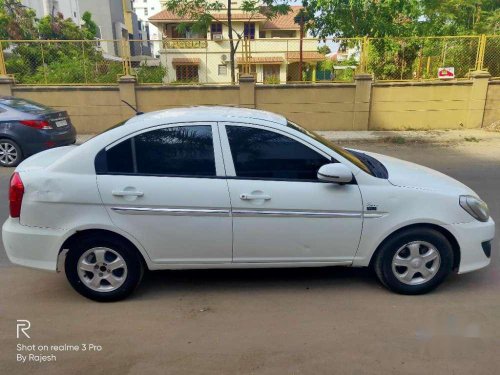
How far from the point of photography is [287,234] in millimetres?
3230

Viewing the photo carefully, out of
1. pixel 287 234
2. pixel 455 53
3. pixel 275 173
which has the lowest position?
pixel 287 234

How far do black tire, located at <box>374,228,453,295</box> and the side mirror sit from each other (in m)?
0.64

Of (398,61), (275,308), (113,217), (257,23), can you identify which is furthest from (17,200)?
(257,23)

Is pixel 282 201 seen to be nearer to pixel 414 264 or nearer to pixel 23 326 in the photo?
pixel 414 264

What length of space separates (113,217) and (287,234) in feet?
4.46

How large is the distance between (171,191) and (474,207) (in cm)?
244

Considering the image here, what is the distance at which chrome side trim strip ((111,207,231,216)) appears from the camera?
10.3 feet

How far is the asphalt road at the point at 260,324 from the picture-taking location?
264 centimetres

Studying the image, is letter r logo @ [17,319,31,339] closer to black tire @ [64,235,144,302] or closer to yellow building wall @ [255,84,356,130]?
black tire @ [64,235,144,302]

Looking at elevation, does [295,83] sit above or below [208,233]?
above

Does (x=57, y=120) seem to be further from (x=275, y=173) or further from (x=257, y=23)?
(x=257, y=23)

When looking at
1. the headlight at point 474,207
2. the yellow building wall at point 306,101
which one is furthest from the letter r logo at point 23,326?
the yellow building wall at point 306,101

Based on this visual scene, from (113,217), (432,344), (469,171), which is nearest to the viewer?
(432,344)

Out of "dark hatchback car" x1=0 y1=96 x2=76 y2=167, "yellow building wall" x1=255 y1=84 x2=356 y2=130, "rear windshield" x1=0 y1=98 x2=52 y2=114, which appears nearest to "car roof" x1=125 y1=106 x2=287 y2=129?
"dark hatchback car" x1=0 y1=96 x2=76 y2=167
